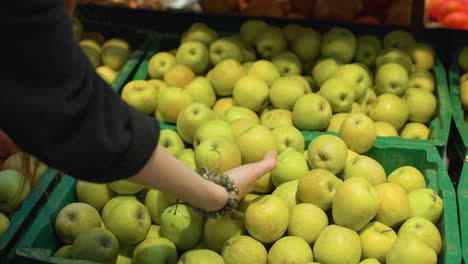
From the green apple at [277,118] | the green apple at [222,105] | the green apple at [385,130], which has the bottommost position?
the green apple at [385,130]

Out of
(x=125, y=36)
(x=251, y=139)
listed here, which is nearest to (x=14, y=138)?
(x=251, y=139)

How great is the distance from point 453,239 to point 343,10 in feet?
6.69

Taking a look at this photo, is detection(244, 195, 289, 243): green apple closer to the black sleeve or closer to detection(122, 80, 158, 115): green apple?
the black sleeve

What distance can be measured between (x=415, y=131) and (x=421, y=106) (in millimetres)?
144

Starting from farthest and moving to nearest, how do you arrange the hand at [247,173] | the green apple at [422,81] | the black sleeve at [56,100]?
the green apple at [422,81] → the hand at [247,173] → the black sleeve at [56,100]

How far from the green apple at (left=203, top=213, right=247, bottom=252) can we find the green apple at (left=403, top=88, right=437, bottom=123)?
1.19 metres

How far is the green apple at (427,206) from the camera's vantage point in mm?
1809

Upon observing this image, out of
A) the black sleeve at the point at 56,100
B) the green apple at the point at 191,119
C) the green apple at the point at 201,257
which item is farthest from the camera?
the green apple at the point at 191,119

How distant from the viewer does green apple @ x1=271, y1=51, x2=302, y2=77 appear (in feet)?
8.90

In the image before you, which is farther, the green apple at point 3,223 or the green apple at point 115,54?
the green apple at point 115,54

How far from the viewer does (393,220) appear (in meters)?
1.79

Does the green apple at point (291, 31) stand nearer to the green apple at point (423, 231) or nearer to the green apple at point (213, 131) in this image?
the green apple at point (213, 131)

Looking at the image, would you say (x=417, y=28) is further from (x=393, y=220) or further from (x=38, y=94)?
(x=38, y=94)

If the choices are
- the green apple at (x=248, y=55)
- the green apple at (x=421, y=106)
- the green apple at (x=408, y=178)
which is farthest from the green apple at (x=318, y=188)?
the green apple at (x=248, y=55)
